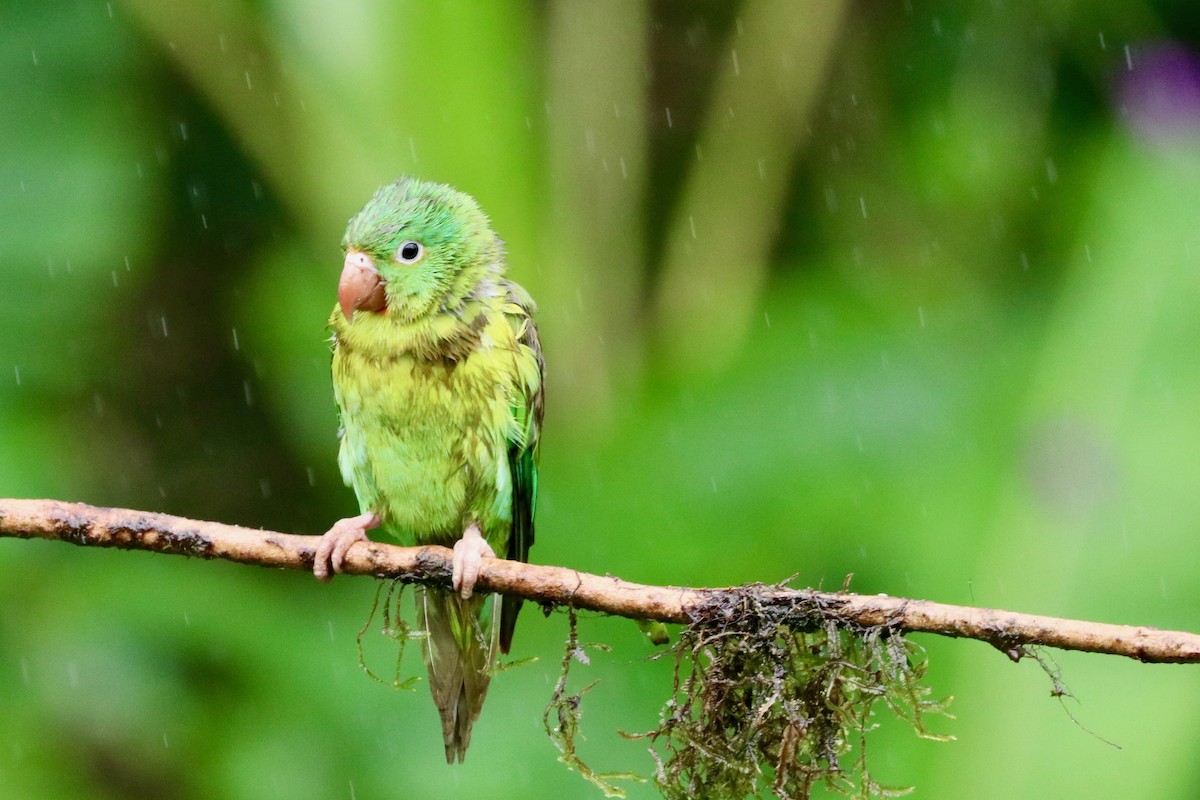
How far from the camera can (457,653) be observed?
330 cm

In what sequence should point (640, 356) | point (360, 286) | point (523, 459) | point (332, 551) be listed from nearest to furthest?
A: point (332, 551) → point (360, 286) → point (523, 459) → point (640, 356)

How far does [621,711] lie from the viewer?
11.1 feet

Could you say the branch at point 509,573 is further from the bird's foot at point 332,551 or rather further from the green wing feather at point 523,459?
the green wing feather at point 523,459

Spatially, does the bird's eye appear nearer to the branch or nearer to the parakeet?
the parakeet

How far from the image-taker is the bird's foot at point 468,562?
265 cm

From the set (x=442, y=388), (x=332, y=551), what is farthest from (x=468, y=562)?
(x=442, y=388)

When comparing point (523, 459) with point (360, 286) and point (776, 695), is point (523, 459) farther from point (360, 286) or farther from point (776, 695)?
point (776, 695)

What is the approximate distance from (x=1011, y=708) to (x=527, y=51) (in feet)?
7.46

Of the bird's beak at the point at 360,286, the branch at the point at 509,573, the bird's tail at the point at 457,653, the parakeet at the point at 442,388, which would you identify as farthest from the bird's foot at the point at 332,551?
the bird's beak at the point at 360,286

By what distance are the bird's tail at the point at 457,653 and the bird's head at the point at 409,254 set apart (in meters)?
0.71

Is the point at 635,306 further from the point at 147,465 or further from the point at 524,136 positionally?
the point at 147,465

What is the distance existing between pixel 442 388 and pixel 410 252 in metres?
0.34

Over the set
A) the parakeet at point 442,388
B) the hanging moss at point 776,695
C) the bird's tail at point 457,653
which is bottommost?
the bird's tail at point 457,653

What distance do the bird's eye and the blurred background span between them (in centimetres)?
32
